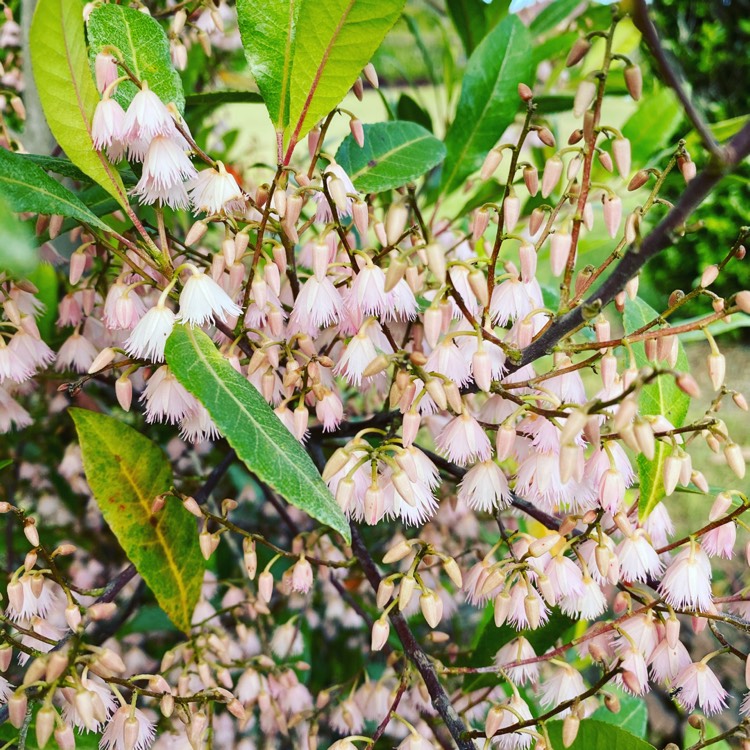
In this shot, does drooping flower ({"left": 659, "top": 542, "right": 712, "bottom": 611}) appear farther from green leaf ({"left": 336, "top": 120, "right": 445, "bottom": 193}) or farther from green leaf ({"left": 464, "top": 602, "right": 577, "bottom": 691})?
green leaf ({"left": 336, "top": 120, "right": 445, "bottom": 193})

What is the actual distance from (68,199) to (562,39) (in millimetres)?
1163

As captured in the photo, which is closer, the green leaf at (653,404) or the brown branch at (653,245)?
the brown branch at (653,245)

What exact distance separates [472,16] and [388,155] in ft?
2.34

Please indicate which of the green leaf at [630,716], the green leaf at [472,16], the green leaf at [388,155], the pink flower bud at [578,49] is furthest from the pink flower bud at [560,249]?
the green leaf at [472,16]

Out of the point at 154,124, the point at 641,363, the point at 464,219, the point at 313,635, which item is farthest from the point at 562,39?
the point at 313,635

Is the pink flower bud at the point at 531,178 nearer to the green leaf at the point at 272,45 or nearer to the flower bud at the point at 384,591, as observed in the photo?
the green leaf at the point at 272,45

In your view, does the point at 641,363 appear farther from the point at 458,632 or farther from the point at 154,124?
the point at 458,632

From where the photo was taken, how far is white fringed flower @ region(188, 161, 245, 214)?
29.3 inches

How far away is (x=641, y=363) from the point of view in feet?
2.67

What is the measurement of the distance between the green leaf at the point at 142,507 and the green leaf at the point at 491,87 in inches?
28.4

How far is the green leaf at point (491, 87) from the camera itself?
1145mm

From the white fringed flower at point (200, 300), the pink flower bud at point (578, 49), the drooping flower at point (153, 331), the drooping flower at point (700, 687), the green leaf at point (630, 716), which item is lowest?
the green leaf at point (630, 716)

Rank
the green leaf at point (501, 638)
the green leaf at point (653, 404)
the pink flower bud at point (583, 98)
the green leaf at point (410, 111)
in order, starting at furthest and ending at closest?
the green leaf at point (410, 111), the green leaf at point (501, 638), the green leaf at point (653, 404), the pink flower bud at point (583, 98)

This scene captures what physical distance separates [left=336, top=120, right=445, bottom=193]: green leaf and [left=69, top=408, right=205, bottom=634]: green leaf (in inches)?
17.0
